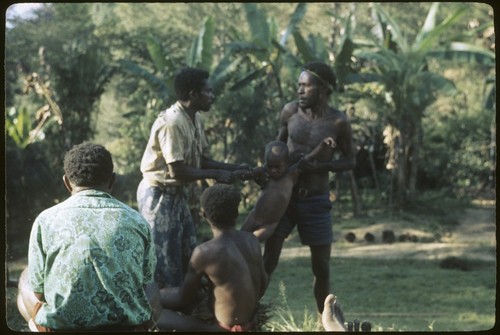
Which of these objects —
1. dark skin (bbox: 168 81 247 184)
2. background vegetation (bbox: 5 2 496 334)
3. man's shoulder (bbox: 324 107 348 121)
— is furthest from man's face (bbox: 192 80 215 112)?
background vegetation (bbox: 5 2 496 334)

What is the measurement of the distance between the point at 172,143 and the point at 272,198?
0.84m

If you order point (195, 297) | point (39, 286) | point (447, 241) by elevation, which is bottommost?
point (447, 241)

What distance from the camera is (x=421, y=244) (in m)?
13.1

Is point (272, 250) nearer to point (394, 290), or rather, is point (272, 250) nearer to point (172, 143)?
point (172, 143)

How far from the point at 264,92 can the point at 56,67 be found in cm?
345

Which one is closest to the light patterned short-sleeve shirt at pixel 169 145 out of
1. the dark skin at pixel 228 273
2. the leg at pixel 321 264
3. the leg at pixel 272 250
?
the dark skin at pixel 228 273

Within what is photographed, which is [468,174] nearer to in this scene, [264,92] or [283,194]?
[264,92]

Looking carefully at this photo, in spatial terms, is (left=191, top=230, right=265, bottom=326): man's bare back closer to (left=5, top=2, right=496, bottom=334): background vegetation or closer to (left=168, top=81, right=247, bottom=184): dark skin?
(left=168, top=81, right=247, bottom=184): dark skin

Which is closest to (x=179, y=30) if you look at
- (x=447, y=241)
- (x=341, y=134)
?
(x=447, y=241)

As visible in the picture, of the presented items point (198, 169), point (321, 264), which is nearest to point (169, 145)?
point (198, 169)

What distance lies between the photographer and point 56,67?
13555mm

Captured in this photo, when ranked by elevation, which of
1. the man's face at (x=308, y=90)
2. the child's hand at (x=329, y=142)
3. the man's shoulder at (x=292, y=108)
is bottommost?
the child's hand at (x=329, y=142)

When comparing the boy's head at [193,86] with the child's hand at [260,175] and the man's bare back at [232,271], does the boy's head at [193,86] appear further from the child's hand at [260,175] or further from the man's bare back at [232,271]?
the man's bare back at [232,271]

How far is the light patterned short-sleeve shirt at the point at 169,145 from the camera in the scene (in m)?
5.66
